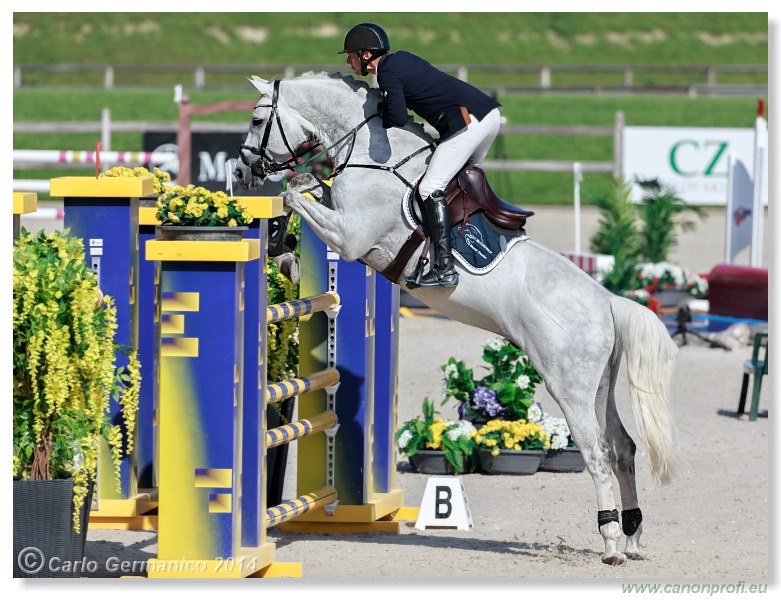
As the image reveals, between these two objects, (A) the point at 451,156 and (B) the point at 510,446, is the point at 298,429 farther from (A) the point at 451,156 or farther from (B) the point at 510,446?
(B) the point at 510,446

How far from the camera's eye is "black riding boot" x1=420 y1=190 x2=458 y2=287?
17.7 ft

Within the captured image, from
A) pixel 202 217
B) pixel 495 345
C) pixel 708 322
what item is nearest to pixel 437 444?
pixel 495 345

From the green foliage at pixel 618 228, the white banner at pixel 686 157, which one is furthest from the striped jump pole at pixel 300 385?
the white banner at pixel 686 157

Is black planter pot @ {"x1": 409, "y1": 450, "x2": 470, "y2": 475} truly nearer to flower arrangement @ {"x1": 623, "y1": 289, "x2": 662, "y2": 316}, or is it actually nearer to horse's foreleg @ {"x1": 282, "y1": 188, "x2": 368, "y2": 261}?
horse's foreleg @ {"x1": 282, "y1": 188, "x2": 368, "y2": 261}

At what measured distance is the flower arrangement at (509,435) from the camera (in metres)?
7.19

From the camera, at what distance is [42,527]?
4734mm

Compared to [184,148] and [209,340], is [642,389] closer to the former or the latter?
[209,340]

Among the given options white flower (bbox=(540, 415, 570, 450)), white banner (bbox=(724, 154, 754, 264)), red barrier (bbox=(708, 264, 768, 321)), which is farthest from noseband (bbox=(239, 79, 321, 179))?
white banner (bbox=(724, 154, 754, 264))

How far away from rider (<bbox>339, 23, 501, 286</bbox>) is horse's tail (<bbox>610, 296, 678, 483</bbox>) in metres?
0.76

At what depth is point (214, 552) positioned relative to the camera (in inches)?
191

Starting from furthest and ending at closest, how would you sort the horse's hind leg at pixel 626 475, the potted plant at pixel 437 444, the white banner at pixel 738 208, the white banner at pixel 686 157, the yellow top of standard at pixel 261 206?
the white banner at pixel 686 157
the white banner at pixel 738 208
the potted plant at pixel 437 444
the horse's hind leg at pixel 626 475
the yellow top of standard at pixel 261 206

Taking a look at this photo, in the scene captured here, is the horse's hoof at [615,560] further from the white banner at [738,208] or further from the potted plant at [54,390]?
the white banner at [738,208]

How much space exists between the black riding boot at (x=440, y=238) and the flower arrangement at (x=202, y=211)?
0.91m
